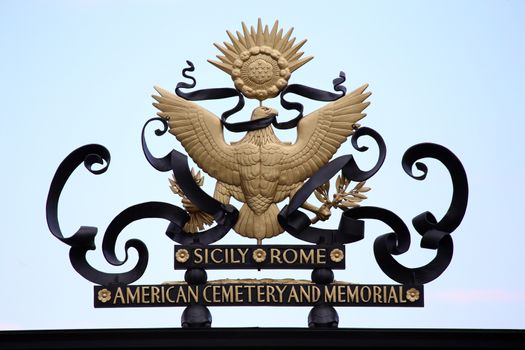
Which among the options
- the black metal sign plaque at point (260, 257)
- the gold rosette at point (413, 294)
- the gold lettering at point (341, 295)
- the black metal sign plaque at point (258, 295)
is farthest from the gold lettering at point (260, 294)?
the gold rosette at point (413, 294)

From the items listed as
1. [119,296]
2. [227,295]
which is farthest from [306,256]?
[119,296]

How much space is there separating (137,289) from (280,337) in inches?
74.1

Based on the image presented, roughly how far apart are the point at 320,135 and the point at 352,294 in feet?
6.42

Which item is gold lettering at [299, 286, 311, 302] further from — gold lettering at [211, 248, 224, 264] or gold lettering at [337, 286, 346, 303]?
gold lettering at [211, 248, 224, 264]

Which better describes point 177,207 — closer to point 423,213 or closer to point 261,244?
point 261,244

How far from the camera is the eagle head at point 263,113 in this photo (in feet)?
61.9

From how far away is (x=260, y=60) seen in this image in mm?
18953

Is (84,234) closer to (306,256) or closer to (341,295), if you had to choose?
(306,256)

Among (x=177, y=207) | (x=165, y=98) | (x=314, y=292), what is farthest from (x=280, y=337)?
(x=165, y=98)

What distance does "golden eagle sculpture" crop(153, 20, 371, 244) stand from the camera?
61.2 feet

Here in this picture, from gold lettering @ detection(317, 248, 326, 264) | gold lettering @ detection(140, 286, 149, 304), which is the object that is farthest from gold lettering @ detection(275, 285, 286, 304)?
gold lettering @ detection(140, 286, 149, 304)

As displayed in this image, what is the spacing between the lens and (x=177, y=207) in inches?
736

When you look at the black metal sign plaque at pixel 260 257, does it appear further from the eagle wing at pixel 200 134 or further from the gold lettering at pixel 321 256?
the eagle wing at pixel 200 134

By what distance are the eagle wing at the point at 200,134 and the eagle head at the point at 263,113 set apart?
44 cm
